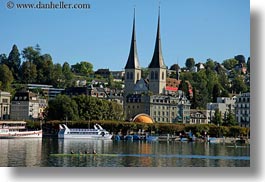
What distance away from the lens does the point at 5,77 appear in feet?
103

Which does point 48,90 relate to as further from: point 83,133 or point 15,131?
point 83,133

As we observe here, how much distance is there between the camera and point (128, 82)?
40875 mm

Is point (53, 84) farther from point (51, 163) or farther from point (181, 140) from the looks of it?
point (51, 163)

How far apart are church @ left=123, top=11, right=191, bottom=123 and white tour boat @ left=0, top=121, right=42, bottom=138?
20.3 feet

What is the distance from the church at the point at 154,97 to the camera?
36.6 metres

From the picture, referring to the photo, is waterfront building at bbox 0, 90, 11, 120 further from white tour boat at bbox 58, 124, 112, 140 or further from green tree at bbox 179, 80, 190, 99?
green tree at bbox 179, 80, 190, 99

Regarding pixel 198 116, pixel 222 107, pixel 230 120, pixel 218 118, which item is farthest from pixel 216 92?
pixel 230 120

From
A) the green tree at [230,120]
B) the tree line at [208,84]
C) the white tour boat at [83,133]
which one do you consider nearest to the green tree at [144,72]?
the tree line at [208,84]

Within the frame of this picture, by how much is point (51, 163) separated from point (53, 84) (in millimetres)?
24300

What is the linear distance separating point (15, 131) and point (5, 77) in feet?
8.65

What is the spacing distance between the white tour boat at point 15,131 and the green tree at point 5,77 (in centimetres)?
192

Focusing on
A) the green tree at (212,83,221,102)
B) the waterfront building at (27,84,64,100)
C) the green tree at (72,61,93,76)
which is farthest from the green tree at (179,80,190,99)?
the waterfront building at (27,84,64,100)

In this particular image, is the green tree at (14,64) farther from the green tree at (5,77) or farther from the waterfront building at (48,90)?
the waterfront building at (48,90)

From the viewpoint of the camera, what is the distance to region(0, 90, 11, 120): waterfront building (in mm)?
34197
